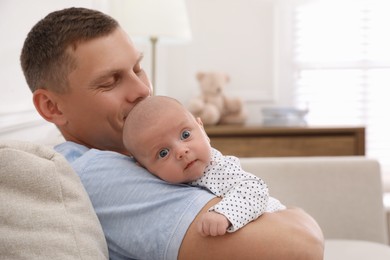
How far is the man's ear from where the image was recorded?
4.33 feet

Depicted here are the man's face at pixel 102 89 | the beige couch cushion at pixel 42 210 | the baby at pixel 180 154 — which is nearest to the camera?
the beige couch cushion at pixel 42 210

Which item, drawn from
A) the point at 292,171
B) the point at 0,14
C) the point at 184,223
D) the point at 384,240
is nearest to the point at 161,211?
the point at 184,223

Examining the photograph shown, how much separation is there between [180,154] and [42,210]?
312 millimetres

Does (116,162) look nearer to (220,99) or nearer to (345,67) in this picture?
(220,99)

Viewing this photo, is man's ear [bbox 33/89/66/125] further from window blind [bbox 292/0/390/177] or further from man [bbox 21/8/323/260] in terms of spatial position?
window blind [bbox 292/0/390/177]

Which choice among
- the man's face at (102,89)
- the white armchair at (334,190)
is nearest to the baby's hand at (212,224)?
the man's face at (102,89)

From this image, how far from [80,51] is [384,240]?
1633mm

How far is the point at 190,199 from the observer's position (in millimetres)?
1054

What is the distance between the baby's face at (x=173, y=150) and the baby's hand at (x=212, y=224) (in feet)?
0.46

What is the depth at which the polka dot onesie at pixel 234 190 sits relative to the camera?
1.03 metres

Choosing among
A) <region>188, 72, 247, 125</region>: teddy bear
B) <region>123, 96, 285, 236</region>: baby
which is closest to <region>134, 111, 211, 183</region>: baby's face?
<region>123, 96, 285, 236</region>: baby

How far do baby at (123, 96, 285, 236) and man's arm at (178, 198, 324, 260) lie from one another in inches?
1.7

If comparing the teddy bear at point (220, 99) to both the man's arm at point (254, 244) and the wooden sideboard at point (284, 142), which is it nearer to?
the wooden sideboard at point (284, 142)

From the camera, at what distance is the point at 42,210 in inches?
35.3
